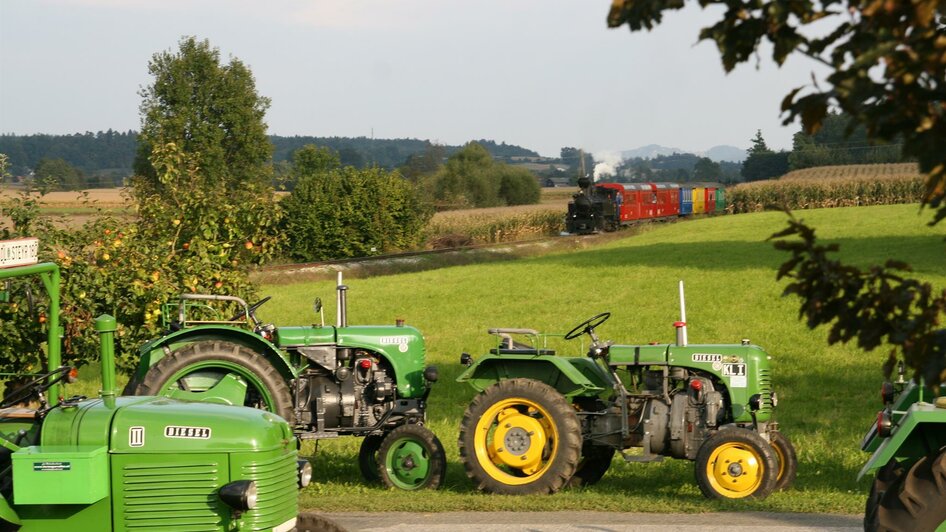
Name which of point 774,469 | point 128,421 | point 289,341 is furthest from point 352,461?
point 128,421

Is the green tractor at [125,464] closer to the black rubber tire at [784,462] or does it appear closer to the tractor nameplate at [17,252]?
the tractor nameplate at [17,252]

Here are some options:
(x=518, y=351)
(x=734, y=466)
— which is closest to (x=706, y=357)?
(x=734, y=466)

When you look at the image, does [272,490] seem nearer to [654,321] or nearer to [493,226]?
[654,321]

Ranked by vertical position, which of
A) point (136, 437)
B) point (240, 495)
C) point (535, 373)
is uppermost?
point (136, 437)

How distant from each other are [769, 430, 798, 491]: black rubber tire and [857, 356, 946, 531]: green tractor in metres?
1.49

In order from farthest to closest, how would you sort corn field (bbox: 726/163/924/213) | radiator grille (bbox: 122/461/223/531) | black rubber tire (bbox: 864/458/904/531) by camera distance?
corn field (bbox: 726/163/924/213), black rubber tire (bbox: 864/458/904/531), radiator grille (bbox: 122/461/223/531)

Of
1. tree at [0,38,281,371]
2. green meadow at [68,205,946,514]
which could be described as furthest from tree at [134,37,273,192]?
tree at [0,38,281,371]

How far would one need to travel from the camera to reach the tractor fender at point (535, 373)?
33.2ft

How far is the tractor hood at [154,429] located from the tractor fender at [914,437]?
3387mm

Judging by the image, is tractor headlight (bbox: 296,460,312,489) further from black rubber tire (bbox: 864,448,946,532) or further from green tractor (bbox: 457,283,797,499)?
green tractor (bbox: 457,283,797,499)

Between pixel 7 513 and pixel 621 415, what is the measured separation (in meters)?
5.44

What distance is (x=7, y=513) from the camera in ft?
18.5

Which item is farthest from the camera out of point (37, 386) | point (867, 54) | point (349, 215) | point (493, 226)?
point (493, 226)

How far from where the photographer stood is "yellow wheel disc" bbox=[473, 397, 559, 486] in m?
9.78
